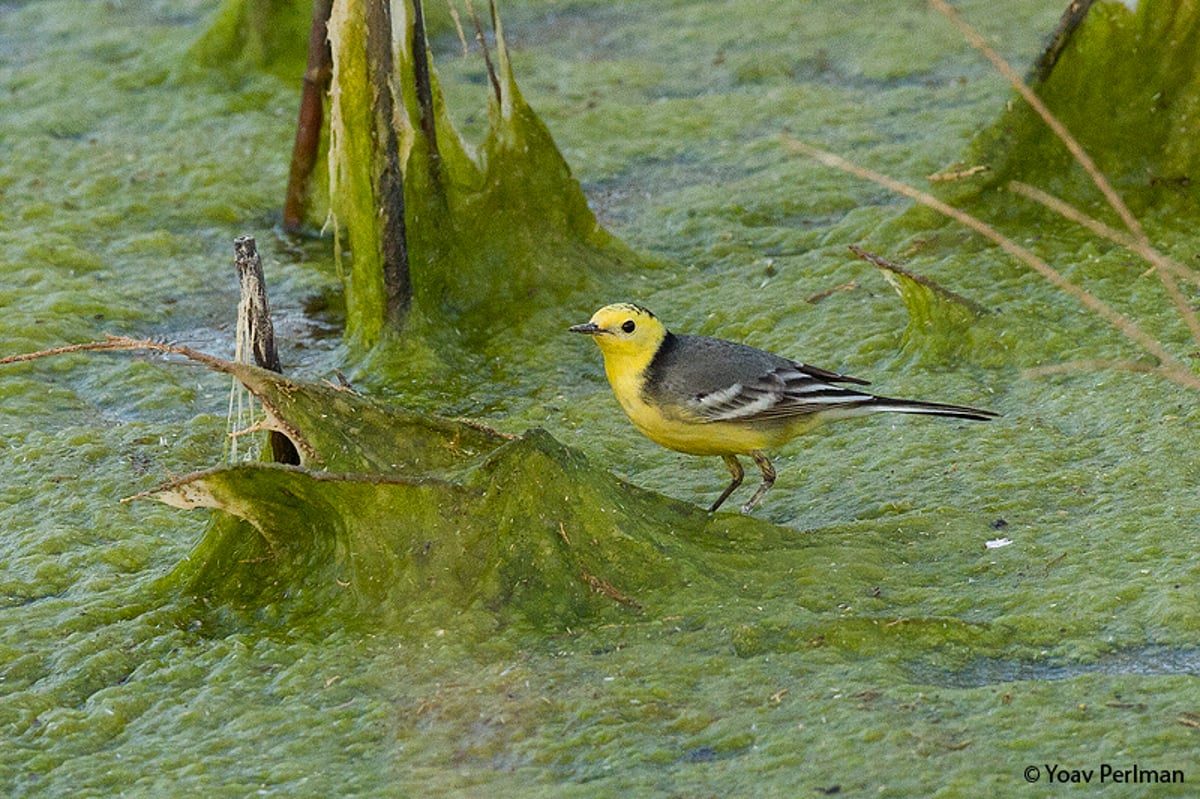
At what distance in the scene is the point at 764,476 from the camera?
14.9 ft

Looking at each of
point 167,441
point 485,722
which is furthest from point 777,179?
point 485,722

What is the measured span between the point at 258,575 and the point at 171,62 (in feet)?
17.0

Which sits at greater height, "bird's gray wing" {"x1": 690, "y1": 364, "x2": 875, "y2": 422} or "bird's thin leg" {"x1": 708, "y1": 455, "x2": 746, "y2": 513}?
"bird's gray wing" {"x1": 690, "y1": 364, "x2": 875, "y2": 422}

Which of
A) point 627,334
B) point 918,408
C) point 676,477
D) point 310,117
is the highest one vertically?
point 310,117

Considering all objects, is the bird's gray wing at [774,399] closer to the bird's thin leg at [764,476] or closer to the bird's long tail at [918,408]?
the bird's long tail at [918,408]

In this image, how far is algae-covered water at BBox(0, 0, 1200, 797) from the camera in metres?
3.28

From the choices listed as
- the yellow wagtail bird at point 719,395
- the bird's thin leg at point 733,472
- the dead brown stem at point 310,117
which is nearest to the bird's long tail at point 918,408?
the yellow wagtail bird at point 719,395

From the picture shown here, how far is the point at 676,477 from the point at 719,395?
0.59 m

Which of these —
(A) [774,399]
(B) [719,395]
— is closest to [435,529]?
(B) [719,395]

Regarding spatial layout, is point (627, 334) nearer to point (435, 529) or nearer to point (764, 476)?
point (764, 476)

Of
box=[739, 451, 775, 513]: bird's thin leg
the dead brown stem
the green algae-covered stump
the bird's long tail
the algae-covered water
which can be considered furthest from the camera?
the dead brown stem

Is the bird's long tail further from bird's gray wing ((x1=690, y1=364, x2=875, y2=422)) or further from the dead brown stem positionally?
the dead brown stem

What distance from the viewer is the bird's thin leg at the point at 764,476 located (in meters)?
4.50

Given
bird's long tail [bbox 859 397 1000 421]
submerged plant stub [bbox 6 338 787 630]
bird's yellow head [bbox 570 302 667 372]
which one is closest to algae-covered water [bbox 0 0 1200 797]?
submerged plant stub [bbox 6 338 787 630]
